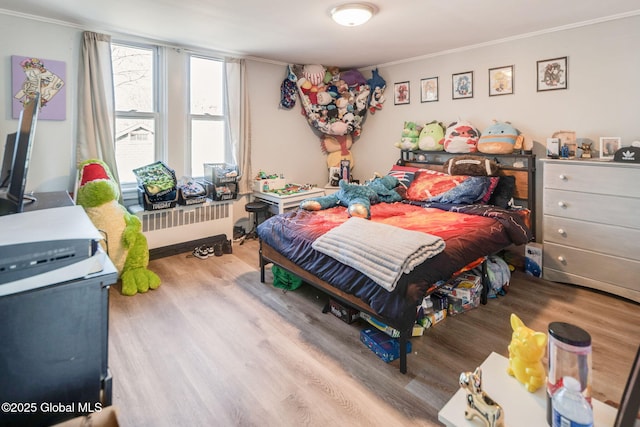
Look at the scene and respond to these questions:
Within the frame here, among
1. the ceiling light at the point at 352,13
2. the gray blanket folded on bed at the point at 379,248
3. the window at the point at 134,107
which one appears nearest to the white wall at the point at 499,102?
the window at the point at 134,107

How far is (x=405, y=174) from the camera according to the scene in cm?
394

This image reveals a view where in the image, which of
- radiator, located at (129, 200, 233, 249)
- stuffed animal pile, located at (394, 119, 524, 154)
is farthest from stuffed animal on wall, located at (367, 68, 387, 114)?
radiator, located at (129, 200, 233, 249)

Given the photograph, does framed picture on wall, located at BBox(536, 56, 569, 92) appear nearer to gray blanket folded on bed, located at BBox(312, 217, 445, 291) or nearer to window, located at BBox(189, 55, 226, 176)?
gray blanket folded on bed, located at BBox(312, 217, 445, 291)

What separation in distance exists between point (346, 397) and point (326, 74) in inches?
161

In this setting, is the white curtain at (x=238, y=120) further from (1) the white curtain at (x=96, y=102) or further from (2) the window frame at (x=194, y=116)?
(1) the white curtain at (x=96, y=102)

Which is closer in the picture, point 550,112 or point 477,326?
point 477,326

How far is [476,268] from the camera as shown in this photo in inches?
109

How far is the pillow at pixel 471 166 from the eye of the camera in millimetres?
3469

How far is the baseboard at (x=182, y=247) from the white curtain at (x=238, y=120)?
26.1 inches

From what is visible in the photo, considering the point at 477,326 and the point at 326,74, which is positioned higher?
the point at 326,74

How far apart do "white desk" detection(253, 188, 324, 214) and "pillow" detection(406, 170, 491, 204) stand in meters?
1.24

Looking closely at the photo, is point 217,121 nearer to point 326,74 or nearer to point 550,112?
point 326,74

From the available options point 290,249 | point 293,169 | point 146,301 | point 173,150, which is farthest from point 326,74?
point 146,301

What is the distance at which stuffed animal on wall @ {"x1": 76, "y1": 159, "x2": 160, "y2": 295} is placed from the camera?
2.96 m
